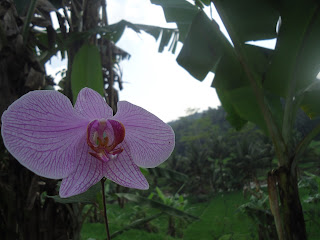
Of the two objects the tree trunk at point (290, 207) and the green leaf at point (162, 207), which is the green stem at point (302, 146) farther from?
the green leaf at point (162, 207)

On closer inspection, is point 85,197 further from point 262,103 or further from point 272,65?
point 272,65

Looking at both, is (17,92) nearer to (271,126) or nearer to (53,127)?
(53,127)

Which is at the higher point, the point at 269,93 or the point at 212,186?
the point at 269,93

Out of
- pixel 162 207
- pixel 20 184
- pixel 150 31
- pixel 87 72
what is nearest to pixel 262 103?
pixel 162 207

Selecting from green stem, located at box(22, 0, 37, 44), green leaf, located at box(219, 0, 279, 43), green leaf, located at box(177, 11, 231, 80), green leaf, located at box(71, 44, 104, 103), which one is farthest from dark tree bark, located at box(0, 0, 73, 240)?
green leaf, located at box(219, 0, 279, 43)

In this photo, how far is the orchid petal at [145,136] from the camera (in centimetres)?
32

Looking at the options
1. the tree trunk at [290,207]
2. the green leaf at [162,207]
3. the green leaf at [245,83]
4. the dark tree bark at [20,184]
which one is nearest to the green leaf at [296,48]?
the green leaf at [245,83]

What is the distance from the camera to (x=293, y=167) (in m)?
0.89

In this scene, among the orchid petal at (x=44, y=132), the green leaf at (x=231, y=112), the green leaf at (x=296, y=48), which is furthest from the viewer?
the green leaf at (x=231, y=112)

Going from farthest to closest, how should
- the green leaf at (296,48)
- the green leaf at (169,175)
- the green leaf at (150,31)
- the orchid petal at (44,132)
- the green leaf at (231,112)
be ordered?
the green leaf at (150,31) → the green leaf at (169,175) → the green leaf at (231,112) → the green leaf at (296,48) → the orchid petal at (44,132)

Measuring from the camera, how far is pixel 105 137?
0.32 metres

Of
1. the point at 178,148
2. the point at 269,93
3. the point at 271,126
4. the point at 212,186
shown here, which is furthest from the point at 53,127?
the point at 178,148

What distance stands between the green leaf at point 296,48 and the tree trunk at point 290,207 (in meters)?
0.39

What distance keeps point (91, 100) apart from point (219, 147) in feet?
39.7
